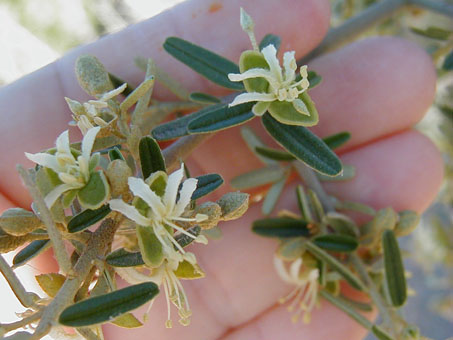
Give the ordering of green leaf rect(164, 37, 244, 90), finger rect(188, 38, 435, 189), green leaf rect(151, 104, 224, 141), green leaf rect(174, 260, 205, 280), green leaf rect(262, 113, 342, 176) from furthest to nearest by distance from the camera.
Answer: finger rect(188, 38, 435, 189)
green leaf rect(164, 37, 244, 90)
green leaf rect(151, 104, 224, 141)
green leaf rect(262, 113, 342, 176)
green leaf rect(174, 260, 205, 280)

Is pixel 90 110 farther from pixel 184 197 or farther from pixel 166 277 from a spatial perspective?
pixel 166 277

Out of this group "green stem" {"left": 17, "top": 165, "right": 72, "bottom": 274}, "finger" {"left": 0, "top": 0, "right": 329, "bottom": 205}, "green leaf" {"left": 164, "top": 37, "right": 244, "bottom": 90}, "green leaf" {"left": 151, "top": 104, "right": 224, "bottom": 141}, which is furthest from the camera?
"finger" {"left": 0, "top": 0, "right": 329, "bottom": 205}

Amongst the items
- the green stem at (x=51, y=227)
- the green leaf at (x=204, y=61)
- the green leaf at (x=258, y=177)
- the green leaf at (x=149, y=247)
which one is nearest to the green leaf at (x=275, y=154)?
the green leaf at (x=258, y=177)

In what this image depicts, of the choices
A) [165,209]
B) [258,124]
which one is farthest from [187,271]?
[258,124]

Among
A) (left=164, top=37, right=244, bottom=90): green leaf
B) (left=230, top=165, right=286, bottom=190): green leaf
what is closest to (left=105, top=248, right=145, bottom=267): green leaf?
(left=164, top=37, right=244, bottom=90): green leaf

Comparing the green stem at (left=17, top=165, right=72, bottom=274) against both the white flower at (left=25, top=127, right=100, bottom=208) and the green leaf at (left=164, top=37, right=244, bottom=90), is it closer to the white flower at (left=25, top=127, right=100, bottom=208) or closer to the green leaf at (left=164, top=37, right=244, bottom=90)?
the white flower at (left=25, top=127, right=100, bottom=208)

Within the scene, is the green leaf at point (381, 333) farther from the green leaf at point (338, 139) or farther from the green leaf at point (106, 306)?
the green leaf at point (106, 306)

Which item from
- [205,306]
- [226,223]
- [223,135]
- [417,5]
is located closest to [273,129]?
[223,135]
